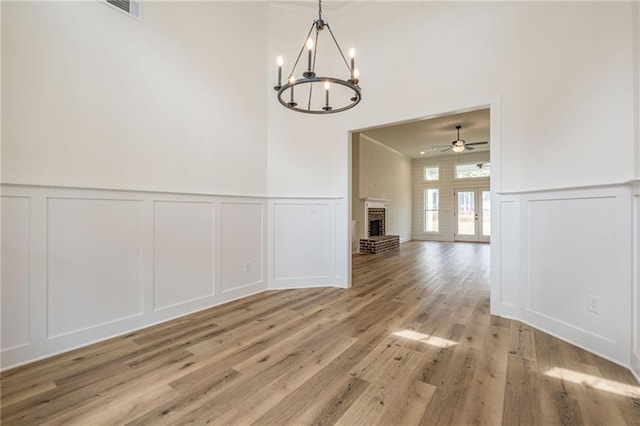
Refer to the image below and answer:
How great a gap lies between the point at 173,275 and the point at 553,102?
3.95 meters

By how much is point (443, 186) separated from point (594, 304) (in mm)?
9060

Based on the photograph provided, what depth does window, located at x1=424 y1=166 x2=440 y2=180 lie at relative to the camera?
1088cm

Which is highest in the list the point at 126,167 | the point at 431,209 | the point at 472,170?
the point at 472,170

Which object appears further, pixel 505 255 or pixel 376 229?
pixel 376 229

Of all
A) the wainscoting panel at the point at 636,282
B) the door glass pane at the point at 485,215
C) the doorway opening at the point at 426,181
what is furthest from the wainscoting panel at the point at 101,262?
the door glass pane at the point at 485,215

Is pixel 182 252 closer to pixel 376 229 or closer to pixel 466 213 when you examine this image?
pixel 376 229

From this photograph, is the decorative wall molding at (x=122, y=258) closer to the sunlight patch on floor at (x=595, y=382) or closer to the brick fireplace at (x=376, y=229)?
the sunlight patch on floor at (x=595, y=382)

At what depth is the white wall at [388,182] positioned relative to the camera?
8031 mm

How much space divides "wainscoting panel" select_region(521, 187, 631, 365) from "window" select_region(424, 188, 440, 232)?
334 inches

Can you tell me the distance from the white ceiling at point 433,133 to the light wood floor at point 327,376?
451 centimetres

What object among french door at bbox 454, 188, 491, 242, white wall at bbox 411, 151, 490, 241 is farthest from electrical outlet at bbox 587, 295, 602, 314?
white wall at bbox 411, 151, 490, 241

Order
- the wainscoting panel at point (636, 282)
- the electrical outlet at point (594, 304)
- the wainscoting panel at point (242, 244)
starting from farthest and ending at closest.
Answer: the wainscoting panel at point (242, 244) → the electrical outlet at point (594, 304) → the wainscoting panel at point (636, 282)

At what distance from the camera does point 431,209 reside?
36.0 ft

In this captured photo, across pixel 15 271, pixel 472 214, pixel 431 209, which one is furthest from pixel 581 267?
pixel 431 209
